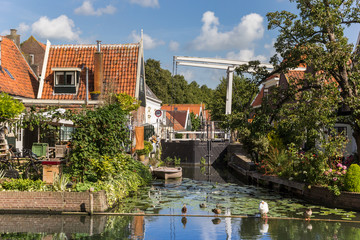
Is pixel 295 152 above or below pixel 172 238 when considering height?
above

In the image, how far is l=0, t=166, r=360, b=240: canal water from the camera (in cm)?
1206

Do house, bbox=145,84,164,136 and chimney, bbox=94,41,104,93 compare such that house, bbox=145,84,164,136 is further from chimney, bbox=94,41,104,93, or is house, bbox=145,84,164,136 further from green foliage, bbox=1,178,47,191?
green foliage, bbox=1,178,47,191

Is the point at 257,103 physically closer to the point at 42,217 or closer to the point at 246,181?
the point at 246,181

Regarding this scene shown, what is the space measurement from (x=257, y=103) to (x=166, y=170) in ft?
77.0

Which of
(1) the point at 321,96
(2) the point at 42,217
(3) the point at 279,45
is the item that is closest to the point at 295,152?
(1) the point at 321,96

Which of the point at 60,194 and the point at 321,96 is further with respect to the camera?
the point at 321,96

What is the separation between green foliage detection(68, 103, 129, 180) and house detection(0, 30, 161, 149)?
9820 millimetres

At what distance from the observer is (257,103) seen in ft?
152

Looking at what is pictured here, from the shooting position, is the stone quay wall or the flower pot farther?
the flower pot

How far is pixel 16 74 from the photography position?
27656mm

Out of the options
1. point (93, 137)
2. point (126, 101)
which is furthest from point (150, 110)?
point (93, 137)

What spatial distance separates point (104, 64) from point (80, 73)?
72.1 inches

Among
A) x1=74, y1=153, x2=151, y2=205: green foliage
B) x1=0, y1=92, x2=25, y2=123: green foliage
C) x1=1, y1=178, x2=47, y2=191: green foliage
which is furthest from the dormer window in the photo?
x1=1, y1=178, x2=47, y2=191: green foliage

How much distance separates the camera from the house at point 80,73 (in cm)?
2789
